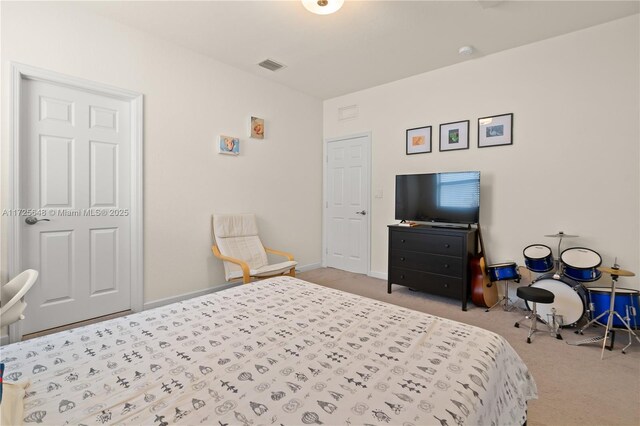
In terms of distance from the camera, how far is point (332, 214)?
5.03 meters

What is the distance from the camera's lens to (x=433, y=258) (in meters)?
3.46

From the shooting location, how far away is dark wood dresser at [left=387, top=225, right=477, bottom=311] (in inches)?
128

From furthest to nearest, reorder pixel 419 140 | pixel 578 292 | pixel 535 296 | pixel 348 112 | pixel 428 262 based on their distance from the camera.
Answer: pixel 348 112, pixel 419 140, pixel 428 262, pixel 578 292, pixel 535 296

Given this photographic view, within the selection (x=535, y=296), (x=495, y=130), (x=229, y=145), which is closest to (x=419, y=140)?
(x=495, y=130)

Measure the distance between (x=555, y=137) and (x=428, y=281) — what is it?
2.01m

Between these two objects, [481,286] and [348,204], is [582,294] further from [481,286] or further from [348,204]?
[348,204]

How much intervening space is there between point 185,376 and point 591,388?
2.44 meters

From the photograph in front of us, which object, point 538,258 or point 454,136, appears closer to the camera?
point 538,258

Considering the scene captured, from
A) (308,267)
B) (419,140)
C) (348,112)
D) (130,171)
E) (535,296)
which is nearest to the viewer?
(535,296)

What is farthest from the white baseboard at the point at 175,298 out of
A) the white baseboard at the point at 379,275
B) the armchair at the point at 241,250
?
the white baseboard at the point at 379,275

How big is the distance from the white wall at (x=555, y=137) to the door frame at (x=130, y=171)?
3.32 metres

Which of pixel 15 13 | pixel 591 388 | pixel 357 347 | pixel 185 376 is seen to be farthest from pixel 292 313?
pixel 15 13

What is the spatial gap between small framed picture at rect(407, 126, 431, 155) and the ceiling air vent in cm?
192

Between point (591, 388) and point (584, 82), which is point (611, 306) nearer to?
point (591, 388)
